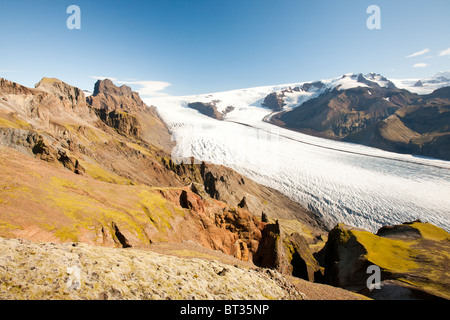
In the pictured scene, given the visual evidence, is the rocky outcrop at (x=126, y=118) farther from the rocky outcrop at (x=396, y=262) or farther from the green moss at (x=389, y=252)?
the green moss at (x=389, y=252)

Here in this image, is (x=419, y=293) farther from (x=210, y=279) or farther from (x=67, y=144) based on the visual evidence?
(x=67, y=144)

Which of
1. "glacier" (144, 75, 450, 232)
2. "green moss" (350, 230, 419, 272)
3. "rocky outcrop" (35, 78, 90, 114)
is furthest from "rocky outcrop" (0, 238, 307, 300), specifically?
"rocky outcrop" (35, 78, 90, 114)

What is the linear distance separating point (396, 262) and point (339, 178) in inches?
2841

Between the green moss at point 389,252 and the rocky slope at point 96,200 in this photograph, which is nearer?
the rocky slope at point 96,200

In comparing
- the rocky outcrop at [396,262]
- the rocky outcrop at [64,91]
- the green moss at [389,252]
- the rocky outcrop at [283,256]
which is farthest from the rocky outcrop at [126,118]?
the green moss at [389,252]

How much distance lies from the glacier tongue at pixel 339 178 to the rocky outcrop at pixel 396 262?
34119mm

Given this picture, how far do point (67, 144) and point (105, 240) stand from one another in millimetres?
43794

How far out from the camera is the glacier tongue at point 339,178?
232 feet

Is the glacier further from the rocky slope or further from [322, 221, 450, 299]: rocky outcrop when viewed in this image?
[322, 221, 450, 299]: rocky outcrop

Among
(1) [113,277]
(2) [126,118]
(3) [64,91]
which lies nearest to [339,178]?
(1) [113,277]

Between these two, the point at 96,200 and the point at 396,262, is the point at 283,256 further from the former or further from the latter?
the point at 96,200

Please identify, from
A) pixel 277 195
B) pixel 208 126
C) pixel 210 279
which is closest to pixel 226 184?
pixel 277 195

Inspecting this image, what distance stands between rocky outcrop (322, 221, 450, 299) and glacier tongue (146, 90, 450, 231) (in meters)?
34.1

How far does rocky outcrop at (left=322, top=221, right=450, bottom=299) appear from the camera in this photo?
20.6 meters
